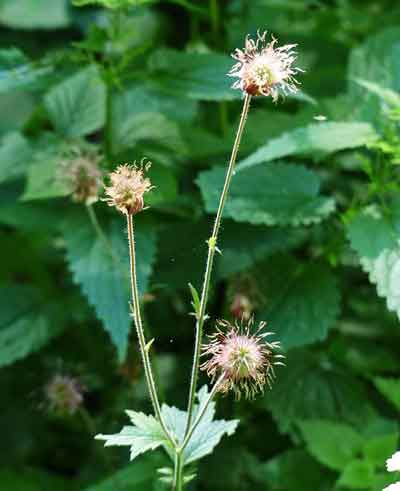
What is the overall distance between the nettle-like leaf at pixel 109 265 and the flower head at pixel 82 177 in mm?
78

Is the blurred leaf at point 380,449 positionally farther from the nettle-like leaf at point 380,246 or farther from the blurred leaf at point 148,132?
the blurred leaf at point 148,132

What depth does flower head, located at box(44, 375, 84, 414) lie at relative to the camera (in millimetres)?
1708

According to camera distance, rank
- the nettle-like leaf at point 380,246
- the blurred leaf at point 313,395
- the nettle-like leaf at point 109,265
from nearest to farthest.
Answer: the nettle-like leaf at point 380,246 < the nettle-like leaf at point 109,265 < the blurred leaf at point 313,395

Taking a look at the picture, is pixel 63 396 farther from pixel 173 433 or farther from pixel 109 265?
pixel 173 433

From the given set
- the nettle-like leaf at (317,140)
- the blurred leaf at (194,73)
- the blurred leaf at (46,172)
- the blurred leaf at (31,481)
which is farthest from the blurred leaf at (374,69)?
the blurred leaf at (31,481)

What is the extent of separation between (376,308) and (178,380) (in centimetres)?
54

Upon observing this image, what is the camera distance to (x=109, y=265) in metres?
1.60

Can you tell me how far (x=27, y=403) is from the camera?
2.06m

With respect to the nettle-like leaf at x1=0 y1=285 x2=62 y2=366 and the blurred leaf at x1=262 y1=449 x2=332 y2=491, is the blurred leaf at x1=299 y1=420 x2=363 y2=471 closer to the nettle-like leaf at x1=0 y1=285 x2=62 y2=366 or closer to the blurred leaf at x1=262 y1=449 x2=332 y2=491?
the blurred leaf at x1=262 y1=449 x2=332 y2=491

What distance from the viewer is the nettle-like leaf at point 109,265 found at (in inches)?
58.7

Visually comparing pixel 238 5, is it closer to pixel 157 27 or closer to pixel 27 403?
pixel 157 27

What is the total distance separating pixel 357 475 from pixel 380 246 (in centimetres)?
41

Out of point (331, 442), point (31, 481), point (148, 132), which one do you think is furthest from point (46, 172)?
point (331, 442)

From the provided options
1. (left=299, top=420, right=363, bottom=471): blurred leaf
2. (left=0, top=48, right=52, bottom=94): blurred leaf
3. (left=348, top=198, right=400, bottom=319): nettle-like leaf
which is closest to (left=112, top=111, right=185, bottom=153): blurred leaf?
(left=0, top=48, right=52, bottom=94): blurred leaf
